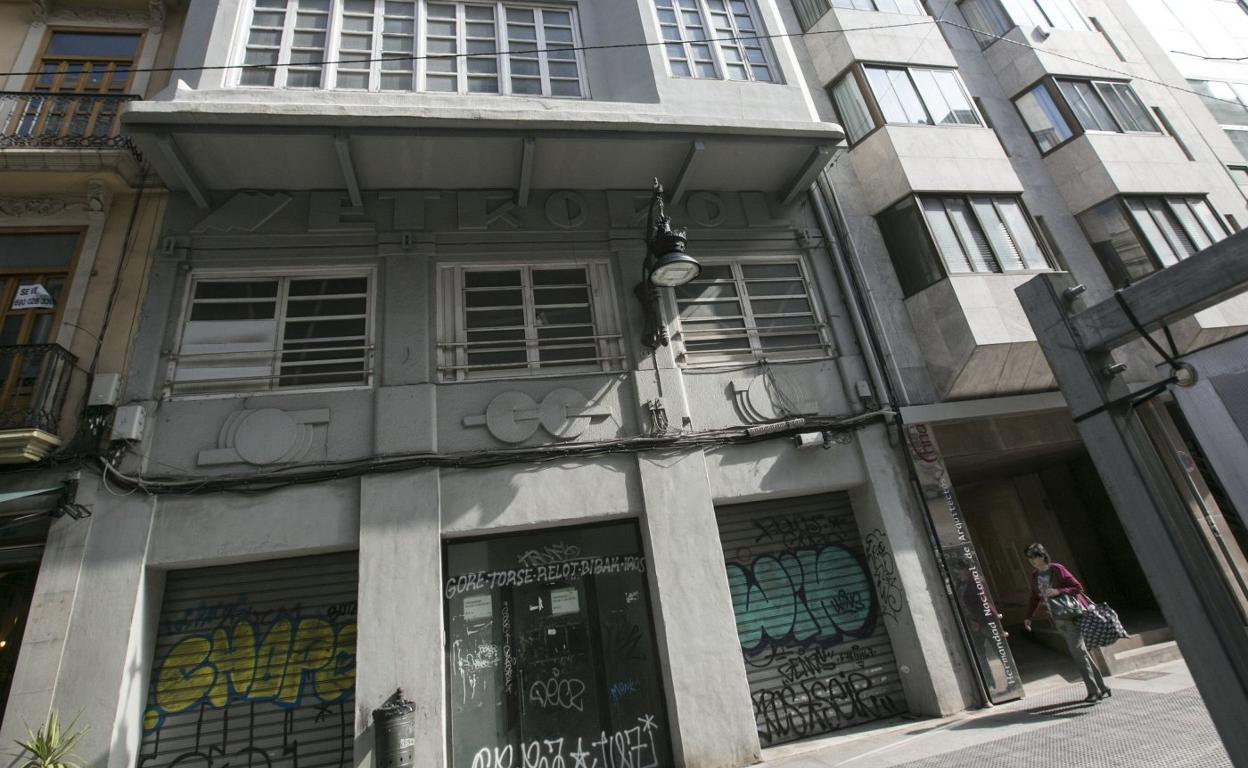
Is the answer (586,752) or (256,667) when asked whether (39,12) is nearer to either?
(256,667)

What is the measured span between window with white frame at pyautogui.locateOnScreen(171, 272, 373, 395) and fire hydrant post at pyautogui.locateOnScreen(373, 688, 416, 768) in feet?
12.1

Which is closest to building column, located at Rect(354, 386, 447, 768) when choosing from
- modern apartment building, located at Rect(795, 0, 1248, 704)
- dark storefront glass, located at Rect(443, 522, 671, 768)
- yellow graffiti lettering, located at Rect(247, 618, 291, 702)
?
dark storefront glass, located at Rect(443, 522, 671, 768)

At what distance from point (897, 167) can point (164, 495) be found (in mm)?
10656

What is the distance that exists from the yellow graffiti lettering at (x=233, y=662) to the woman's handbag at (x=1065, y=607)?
8623 mm

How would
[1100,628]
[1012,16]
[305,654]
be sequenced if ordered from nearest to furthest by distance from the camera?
[1100,628]
[305,654]
[1012,16]

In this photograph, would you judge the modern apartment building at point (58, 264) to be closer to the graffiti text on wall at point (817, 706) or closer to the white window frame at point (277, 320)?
the white window frame at point (277, 320)

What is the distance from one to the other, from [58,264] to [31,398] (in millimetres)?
2212

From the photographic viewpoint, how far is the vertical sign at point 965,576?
684 centimetres

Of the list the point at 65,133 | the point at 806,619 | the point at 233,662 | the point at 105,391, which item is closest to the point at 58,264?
the point at 65,133

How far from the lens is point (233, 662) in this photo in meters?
6.00

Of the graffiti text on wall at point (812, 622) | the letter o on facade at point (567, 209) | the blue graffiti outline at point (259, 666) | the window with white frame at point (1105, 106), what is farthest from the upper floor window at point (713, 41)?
the blue graffiti outline at point (259, 666)

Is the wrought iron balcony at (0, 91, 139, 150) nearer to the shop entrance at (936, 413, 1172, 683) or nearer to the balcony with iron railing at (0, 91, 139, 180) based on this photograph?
the balcony with iron railing at (0, 91, 139, 180)

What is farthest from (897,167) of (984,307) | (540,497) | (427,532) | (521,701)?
(521,701)

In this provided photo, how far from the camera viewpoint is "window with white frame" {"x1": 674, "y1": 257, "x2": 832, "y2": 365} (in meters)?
8.06
